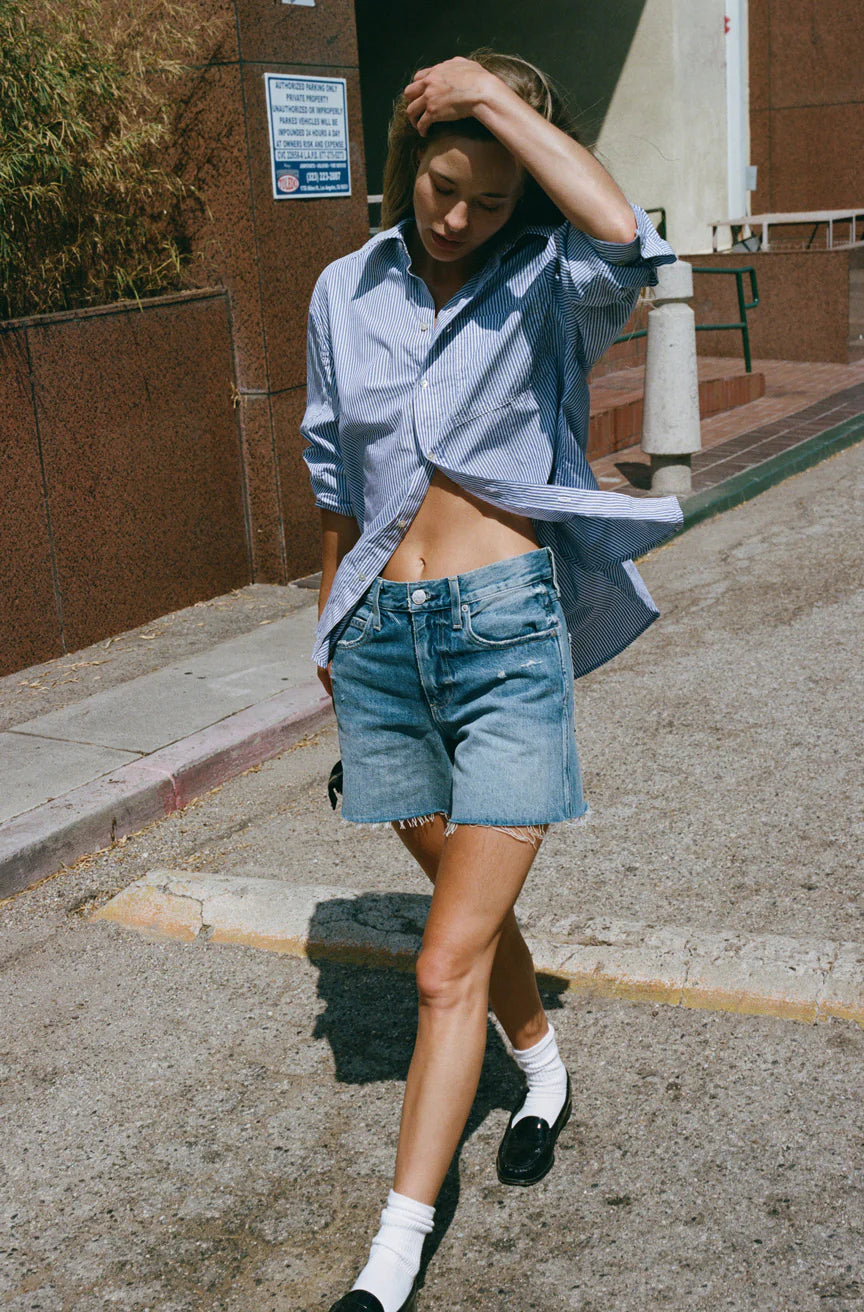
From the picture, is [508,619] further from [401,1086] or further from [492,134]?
[401,1086]

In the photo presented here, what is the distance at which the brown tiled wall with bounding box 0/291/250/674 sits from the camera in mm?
5961

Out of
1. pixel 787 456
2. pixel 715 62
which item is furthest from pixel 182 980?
pixel 715 62

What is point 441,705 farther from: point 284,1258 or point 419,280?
point 284,1258

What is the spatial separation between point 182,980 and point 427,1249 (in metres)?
1.28

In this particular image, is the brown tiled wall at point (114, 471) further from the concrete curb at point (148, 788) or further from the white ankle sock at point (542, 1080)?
the white ankle sock at point (542, 1080)

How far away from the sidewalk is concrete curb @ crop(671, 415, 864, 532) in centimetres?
262

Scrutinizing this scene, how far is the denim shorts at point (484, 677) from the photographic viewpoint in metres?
2.33

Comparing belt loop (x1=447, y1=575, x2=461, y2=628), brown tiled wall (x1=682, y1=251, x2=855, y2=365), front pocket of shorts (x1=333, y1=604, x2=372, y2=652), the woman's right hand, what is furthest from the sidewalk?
brown tiled wall (x1=682, y1=251, x2=855, y2=365)

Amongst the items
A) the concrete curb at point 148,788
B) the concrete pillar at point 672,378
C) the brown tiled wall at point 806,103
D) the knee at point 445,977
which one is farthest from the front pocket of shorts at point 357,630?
the brown tiled wall at point 806,103

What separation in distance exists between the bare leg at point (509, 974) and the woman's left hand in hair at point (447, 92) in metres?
1.22

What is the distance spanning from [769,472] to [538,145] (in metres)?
7.21

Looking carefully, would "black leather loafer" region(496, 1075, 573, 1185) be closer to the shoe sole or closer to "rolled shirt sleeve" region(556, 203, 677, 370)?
the shoe sole

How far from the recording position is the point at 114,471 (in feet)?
20.9

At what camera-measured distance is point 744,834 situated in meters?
4.18
